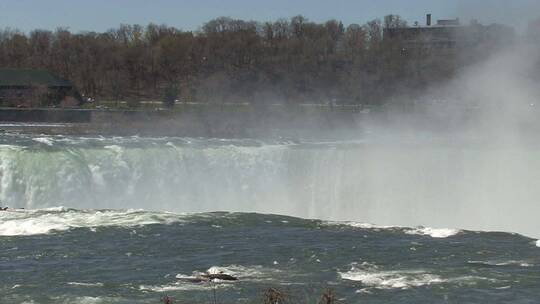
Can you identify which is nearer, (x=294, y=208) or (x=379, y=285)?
(x=379, y=285)

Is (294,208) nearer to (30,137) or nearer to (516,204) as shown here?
(516,204)

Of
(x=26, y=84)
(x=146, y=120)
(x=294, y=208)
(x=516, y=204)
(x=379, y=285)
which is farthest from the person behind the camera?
(x=26, y=84)

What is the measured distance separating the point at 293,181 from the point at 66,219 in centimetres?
1054

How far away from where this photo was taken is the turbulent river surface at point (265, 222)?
2050cm

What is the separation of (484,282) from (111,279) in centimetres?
752

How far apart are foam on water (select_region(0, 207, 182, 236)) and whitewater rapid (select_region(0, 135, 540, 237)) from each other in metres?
4.68

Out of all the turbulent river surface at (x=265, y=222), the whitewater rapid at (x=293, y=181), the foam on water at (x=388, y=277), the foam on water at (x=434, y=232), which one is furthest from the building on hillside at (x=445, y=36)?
the foam on water at (x=388, y=277)

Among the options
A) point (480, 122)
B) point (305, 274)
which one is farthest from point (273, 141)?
point (305, 274)

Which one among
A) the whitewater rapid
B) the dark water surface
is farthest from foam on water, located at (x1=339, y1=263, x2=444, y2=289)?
the whitewater rapid

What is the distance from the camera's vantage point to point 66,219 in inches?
1147

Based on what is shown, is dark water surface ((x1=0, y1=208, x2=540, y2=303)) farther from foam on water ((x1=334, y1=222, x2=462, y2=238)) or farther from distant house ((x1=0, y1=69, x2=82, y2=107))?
distant house ((x1=0, y1=69, x2=82, y2=107))

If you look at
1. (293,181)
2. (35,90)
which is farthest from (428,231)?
(35,90)

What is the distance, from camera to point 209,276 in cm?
2109

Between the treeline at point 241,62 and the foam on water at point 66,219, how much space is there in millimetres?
31666
